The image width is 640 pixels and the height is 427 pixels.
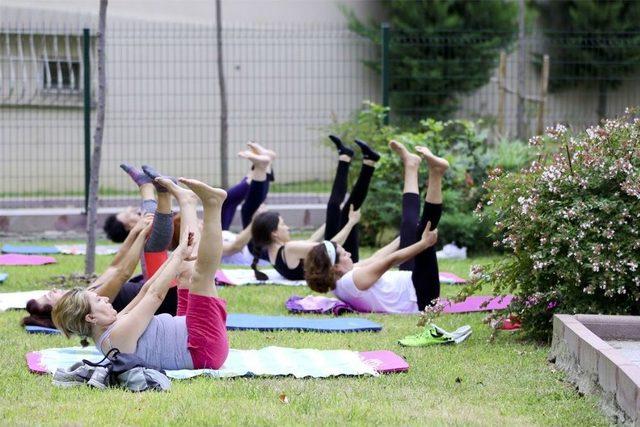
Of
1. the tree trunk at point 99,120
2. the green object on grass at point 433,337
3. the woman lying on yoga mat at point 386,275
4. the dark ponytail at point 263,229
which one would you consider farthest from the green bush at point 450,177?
the green object on grass at point 433,337

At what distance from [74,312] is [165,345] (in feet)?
1.74

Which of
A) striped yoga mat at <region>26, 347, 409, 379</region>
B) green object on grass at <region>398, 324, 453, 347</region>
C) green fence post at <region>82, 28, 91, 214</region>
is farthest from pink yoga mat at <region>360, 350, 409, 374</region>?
green fence post at <region>82, 28, 91, 214</region>

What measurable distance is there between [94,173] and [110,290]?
2138mm

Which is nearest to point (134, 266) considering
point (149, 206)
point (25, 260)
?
point (149, 206)

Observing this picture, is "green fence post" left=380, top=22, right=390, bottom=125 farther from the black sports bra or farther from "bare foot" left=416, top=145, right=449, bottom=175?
"bare foot" left=416, top=145, right=449, bottom=175

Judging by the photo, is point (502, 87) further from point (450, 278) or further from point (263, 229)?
point (263, 229)

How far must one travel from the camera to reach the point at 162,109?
14547 mm

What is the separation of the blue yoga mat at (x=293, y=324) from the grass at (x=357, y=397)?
559mm

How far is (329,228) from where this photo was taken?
10.0 m

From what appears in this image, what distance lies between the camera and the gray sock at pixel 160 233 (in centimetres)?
729

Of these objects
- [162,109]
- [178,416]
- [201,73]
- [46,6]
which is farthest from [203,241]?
[46,6]

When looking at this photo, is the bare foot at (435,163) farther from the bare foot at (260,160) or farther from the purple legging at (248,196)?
the purple legging at (248,196)

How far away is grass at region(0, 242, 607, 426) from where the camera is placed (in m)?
4.76

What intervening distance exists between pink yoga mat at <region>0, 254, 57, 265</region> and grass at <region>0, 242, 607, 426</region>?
167 inches
